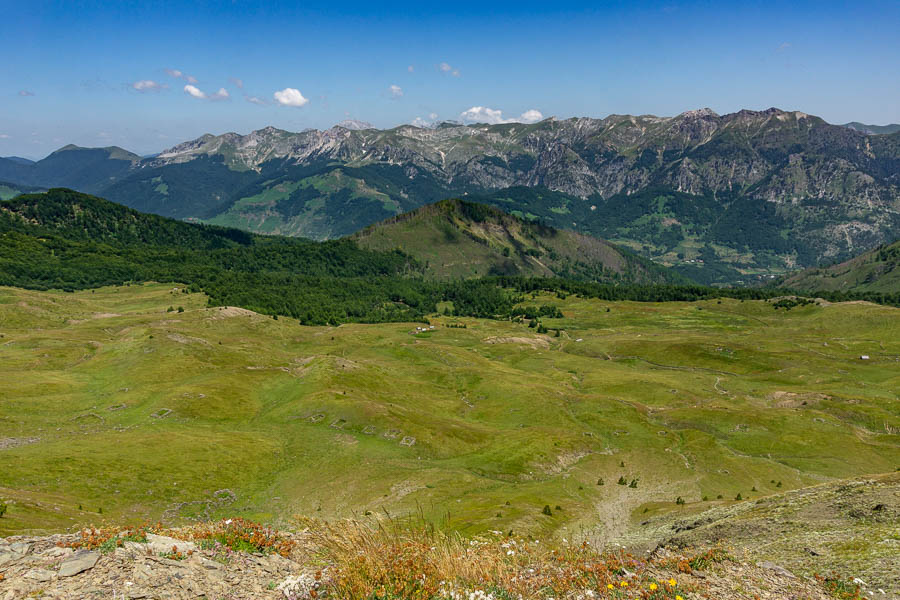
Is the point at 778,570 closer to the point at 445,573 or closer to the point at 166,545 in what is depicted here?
the point at 445,573

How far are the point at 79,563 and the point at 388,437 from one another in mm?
88801

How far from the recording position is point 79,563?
14.4 metres

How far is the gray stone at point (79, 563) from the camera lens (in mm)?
14045

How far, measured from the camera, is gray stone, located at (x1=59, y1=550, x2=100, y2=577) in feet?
46.1

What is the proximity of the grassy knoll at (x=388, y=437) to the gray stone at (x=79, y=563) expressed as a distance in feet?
102

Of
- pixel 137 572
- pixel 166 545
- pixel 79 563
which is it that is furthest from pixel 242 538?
pixel 79 563

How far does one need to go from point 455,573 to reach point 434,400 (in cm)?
12579

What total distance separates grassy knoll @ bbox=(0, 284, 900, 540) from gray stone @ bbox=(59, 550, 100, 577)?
30.9 metres

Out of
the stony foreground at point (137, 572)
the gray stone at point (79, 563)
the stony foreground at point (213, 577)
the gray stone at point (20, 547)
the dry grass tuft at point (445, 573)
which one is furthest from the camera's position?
the gray stone at point (20, 547)

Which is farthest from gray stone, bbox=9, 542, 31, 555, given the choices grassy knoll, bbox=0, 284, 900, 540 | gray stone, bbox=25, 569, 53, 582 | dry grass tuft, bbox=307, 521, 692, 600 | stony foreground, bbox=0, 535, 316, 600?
grassy knoll, bbox=0, 284, 900, 540

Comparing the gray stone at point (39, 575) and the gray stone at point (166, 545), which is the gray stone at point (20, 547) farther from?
the gray stone at point (166, 545)

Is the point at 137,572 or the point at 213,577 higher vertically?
the point at 137,572

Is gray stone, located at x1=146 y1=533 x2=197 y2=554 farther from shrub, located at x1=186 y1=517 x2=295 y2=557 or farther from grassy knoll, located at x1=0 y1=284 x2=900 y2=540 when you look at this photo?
grassy knoll, located at x1=0 y1=284 x2=900 y2=540

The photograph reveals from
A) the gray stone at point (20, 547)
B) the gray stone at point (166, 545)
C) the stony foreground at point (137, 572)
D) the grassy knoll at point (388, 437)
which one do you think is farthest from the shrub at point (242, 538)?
the grassy knoll at point (388, 437)
